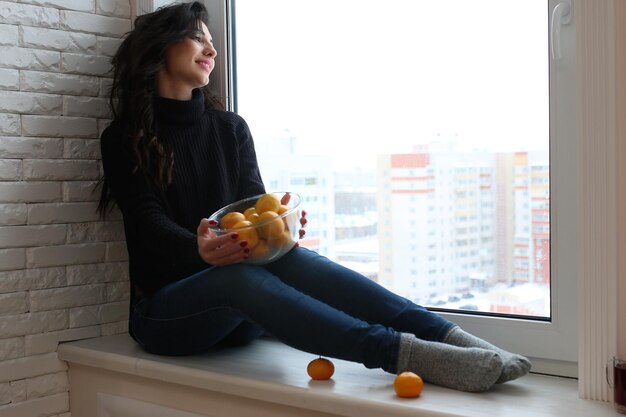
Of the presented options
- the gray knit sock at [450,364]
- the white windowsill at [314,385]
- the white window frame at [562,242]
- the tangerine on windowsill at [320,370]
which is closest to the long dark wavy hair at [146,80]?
the white windowsill at [314,385]

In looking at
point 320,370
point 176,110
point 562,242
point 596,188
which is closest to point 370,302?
point 320,370

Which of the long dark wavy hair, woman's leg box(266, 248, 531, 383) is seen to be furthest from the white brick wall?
woman's leg box(266, 248, 531, 383)

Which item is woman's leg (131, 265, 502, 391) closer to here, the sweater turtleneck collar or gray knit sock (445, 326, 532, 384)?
gray knit sock (445, 326, 532, 384)

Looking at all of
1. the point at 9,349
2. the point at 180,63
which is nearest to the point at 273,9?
the point at 180,63

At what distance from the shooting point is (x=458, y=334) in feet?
5.16

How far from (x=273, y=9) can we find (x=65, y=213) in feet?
2.53

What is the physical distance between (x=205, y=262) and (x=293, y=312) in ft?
0.98

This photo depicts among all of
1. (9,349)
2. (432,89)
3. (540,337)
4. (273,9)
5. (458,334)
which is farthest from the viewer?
(273,9)

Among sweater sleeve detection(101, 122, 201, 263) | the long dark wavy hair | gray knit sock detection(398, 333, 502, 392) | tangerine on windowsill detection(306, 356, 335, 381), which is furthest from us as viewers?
the long dark wavy hair

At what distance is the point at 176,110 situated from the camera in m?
2.02

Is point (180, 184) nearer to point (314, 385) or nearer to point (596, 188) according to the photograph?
point (314, 385)

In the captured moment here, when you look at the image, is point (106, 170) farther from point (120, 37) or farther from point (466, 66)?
point (466, 66)

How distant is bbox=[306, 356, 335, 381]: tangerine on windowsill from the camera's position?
1.58m

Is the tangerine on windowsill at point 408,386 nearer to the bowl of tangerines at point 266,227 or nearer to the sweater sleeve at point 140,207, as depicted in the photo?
the bowl of tangerines at point 266,227
